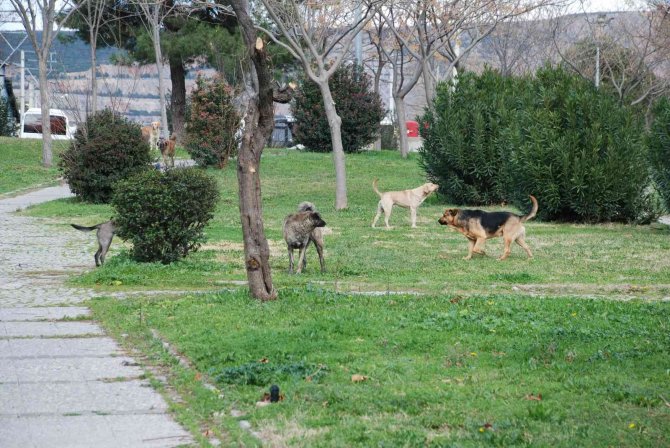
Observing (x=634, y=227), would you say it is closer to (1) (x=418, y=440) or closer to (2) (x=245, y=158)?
(2) (x=245, y=158)

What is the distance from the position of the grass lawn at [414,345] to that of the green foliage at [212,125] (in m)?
17.7

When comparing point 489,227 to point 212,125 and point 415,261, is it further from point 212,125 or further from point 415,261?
point 212,125

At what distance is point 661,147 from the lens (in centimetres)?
2258

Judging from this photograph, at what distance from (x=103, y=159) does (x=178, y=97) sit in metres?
19.0

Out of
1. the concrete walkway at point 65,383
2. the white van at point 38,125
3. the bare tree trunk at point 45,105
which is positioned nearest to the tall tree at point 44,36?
the bare tree trunk at point 45,105

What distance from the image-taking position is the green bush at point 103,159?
27062 millimetres

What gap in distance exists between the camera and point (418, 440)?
5.88 meters

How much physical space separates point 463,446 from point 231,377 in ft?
7.71

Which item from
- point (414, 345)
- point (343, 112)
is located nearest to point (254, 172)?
point (414, 345)

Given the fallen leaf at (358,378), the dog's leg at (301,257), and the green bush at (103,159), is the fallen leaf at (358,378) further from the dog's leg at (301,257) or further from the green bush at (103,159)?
the green bush at (103,159)

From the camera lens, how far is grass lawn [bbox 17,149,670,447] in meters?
6.29

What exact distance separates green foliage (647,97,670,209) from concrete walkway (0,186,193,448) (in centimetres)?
1410

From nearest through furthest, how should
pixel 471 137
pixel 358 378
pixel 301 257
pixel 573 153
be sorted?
pixel 358 378 → pixel 301 257 → pixel 573 153 → pixel 471 137

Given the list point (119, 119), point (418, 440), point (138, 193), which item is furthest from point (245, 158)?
point (119, 119)
